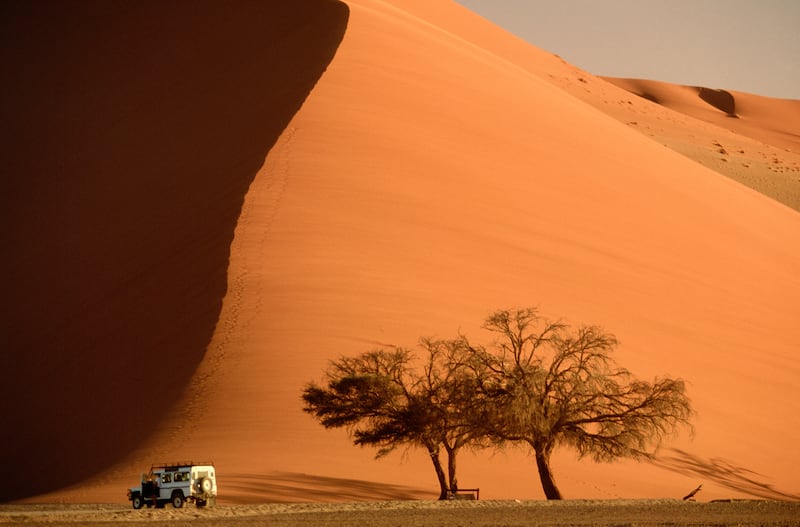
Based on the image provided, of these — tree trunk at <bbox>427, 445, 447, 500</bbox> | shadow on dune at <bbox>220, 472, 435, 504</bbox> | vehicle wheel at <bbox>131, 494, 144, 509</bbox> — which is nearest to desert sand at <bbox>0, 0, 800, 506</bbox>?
shadow on dune at <bbox>220, 472, 435, 504</bbox>

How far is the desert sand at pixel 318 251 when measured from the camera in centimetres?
2433

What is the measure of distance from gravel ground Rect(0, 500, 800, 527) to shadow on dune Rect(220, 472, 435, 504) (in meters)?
0.86

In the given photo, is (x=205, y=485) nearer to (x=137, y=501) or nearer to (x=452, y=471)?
(x=137, y=501)

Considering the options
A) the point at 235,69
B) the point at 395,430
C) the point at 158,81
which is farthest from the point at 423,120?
the point at 395,430

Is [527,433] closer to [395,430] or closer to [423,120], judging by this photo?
[395,430]

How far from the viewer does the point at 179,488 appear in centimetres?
1994

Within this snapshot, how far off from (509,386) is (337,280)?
7.16 metres

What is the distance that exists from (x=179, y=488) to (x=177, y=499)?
0.27 metres

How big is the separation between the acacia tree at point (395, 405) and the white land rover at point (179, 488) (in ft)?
11.2

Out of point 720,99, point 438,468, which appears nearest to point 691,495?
point 438,468

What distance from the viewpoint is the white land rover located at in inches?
779

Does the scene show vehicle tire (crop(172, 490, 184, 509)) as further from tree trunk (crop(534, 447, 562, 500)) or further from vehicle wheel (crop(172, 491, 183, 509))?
tree trunk (crop(534, 447, 562, 500))

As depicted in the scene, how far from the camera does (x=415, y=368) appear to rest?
83.0 feet

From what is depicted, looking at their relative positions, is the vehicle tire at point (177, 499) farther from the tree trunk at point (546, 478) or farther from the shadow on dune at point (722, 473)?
the shadow on dune at point (722, 473)
